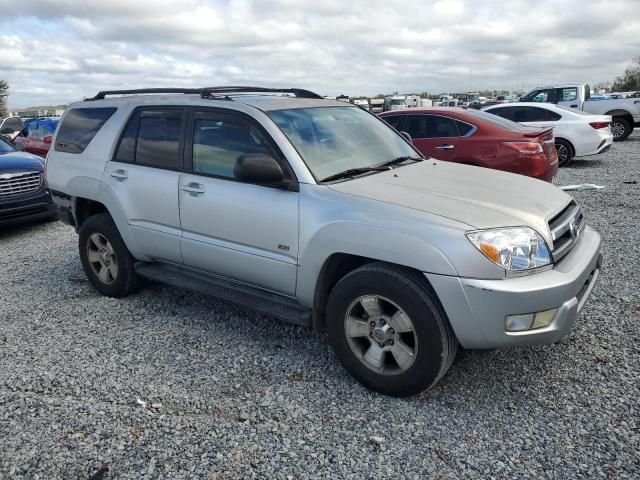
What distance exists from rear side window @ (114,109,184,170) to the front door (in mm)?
172

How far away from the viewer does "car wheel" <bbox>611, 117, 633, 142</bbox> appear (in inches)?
723

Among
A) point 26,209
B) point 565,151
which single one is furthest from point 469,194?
point 565,151

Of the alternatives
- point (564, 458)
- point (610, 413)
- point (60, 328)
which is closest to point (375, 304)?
point (564, 458)

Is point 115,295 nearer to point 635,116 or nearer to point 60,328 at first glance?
point 60,328

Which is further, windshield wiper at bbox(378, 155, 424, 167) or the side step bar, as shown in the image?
windshield wiper at bbox(378, 155, 424, 167)

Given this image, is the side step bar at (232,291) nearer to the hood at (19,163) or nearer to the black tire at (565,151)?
the hood at (19,163)

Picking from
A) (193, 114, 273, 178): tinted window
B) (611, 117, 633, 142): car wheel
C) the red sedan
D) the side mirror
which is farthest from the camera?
(611, 117, 633, 142): car wheel

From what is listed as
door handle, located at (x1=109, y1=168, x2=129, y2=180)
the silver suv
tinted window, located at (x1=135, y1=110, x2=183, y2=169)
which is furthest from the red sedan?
door handle, located at (x1=109, y1=168, x2=129, y2=180)

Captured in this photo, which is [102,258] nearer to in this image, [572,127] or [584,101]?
[572,127]

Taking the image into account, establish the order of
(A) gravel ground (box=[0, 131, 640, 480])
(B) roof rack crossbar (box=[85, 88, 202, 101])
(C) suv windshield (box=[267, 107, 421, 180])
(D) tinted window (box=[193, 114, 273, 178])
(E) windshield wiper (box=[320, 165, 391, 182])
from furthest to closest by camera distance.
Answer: (B) roof rack crossbar (box=[85, 88, 202, 101]), (D) tinted window (box=[193, 114, 273, 178]), (C) suv windshield (box=[267, 107, 421, 180]), (E) windshield wiper (box=[320, 165, 391, 182]), (A) gravel ground (box=[0, 131, 640, 480])

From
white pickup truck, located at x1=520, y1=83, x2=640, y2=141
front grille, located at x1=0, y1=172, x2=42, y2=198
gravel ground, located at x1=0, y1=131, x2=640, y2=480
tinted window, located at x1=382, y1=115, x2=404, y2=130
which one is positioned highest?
white pickup truck, located at x1=520, y1=83, x2=640, y2=141

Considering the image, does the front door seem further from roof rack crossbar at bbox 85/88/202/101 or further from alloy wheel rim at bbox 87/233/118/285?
alloy wheel rim at bbox 87/233/118/285

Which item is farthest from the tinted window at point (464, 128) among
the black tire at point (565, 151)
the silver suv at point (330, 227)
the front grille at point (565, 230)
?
the black tire at point (565, 151)

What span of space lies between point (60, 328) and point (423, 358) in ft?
9.95
